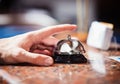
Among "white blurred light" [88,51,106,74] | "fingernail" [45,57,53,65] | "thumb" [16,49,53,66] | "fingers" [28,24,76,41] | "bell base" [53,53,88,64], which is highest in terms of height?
"fingers" [28,24,76,41]

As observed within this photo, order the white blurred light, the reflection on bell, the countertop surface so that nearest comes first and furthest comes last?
1. the countertop surface
2. the white blurred light
3. the reflection on bell

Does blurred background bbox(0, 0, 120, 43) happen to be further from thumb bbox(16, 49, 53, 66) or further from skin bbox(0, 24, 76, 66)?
thumb bbox(16, 49, 53, 66)

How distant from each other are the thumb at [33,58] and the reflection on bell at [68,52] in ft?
0.27

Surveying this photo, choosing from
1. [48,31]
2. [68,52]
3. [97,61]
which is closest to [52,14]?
[48,31]

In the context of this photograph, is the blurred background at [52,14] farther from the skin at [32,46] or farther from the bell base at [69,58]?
the bell base at [69,58]

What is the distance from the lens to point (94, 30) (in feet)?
4.39

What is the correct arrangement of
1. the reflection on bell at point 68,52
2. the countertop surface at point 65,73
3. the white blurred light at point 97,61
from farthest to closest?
the reflection on bell at point 68,52 → the white blurred light at point 97,61 → the countertop surface at point 65,73

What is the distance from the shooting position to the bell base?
109 centimetres

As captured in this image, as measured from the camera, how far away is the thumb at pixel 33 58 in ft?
3.32

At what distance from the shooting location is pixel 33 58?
101cm

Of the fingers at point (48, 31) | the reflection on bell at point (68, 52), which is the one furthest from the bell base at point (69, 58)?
the fingers at point (48, 31)

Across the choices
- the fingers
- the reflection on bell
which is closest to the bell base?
the reflection on bell

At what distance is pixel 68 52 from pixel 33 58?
20 centimetres

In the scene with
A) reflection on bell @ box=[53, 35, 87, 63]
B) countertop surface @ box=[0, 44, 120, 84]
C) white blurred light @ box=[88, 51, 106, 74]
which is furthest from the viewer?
reflection on bell @ box=[53, 35, 87, 63]
